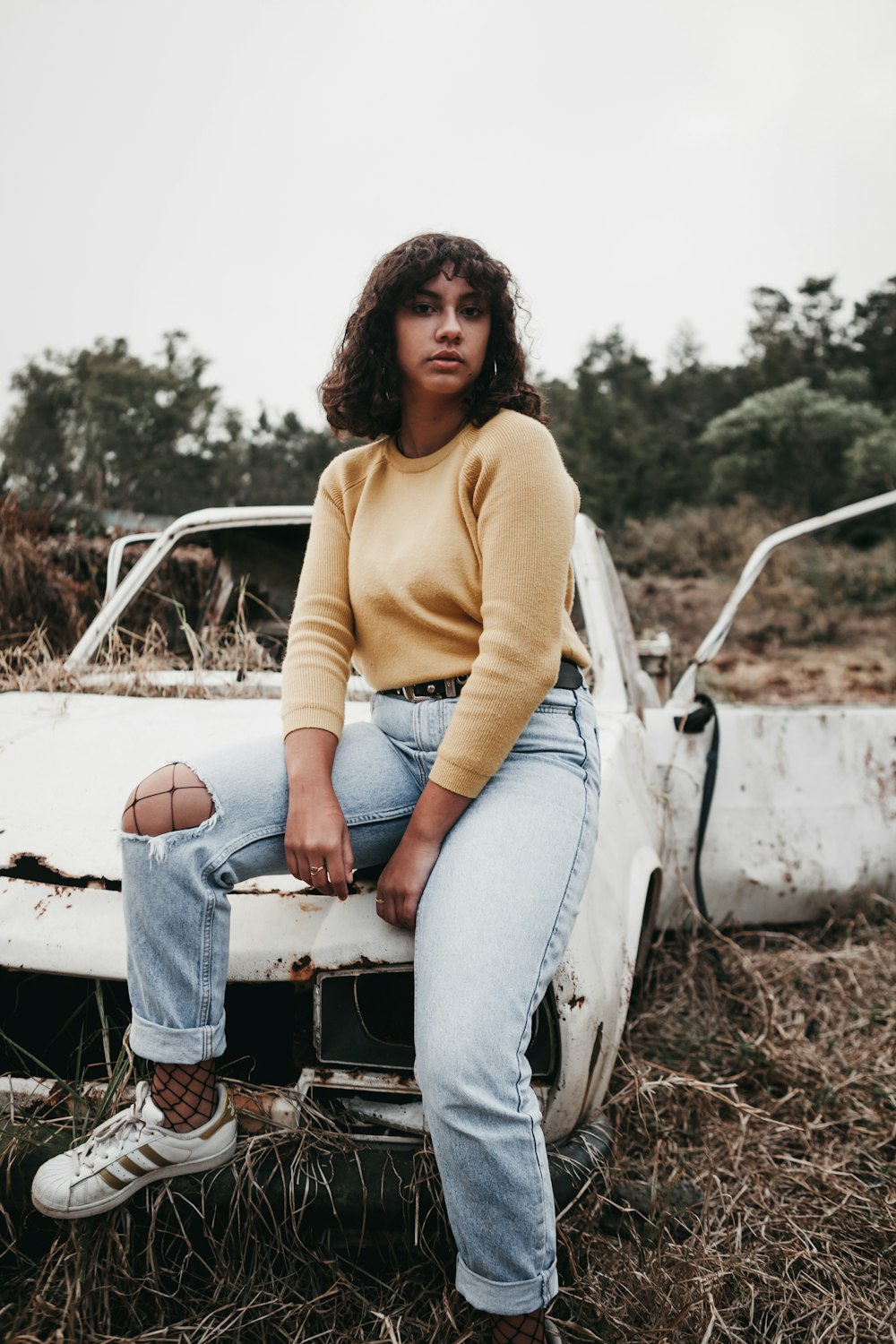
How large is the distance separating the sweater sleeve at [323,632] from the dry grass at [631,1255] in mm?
669

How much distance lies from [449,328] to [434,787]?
809 mm

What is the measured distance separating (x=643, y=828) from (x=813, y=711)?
994mm

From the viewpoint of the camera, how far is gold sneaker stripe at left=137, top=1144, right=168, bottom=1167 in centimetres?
125

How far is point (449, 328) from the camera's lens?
157 centimetres

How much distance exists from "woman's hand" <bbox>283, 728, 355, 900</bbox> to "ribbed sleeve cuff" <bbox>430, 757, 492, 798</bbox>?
162mm

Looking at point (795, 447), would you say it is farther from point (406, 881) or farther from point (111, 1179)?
point (111, 1179)

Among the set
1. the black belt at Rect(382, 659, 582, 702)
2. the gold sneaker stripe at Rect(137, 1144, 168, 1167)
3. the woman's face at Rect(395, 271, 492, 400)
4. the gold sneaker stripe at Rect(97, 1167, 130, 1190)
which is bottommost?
the gold sneaker stripe at Rect(97, 1167, 130, 1190)

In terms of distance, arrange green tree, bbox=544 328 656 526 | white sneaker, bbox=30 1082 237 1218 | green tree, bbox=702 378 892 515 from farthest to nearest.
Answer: green tree, bbox=544 328 656 526
green tree, bbox=702 378 892 515
white sneaker, bbox=30 1082 237 1218

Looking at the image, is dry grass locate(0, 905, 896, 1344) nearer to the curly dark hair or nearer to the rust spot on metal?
the rust spot on metal

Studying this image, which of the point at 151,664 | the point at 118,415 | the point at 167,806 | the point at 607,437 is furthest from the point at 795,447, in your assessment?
the point at 167,806

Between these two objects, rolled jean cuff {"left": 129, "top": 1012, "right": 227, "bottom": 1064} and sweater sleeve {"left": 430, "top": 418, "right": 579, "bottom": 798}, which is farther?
sweater sleeve {"left": 430, "top": 418, "right": 579, "bottom": 798}

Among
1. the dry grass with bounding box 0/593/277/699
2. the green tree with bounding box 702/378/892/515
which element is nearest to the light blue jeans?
the dry grass with bounding box 0/593/277/699

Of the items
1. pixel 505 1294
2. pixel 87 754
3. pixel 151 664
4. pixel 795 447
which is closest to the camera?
pixel 505 1294

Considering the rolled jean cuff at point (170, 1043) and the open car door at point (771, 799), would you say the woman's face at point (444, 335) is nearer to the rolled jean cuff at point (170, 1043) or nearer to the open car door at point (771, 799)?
the rolled jean cuff at point (170, 1043)
